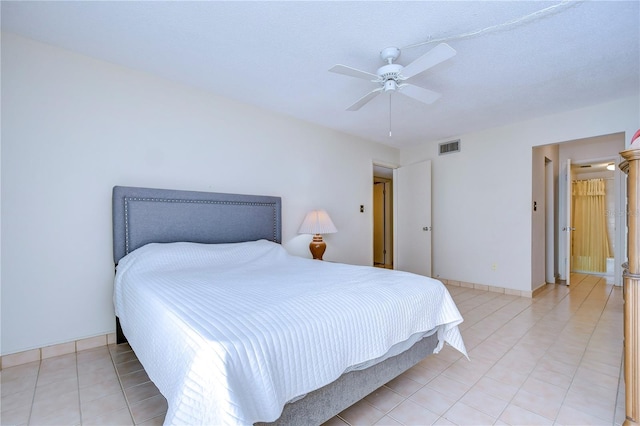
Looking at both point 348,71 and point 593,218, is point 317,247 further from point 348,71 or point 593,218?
point 593,218

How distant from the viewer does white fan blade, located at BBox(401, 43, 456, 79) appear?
1.74 m

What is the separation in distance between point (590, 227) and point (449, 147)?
3.16 metres

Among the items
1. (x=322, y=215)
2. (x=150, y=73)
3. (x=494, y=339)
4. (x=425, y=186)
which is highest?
(x=150, y=73)

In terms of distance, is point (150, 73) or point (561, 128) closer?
point (150, 73)

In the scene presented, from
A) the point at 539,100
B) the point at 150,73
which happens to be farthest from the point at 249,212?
the point at 539,100

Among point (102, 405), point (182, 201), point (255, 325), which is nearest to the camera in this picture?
point (255, 325)

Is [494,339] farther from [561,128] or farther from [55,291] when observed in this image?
[55,291]

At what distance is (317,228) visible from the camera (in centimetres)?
359


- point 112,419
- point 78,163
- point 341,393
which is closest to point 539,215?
point 341,393

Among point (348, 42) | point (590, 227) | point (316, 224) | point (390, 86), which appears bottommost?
point (590, 227)

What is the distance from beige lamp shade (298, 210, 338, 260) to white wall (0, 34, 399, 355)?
0.87m

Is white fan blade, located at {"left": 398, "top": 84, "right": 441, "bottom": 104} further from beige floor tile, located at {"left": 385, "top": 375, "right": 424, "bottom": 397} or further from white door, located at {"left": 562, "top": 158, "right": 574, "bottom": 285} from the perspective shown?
white door, located at {"left": 562, "top": 158, "right": 574, "bottom": 285}

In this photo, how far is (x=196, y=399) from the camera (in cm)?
96

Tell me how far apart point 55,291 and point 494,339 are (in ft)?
11.9
